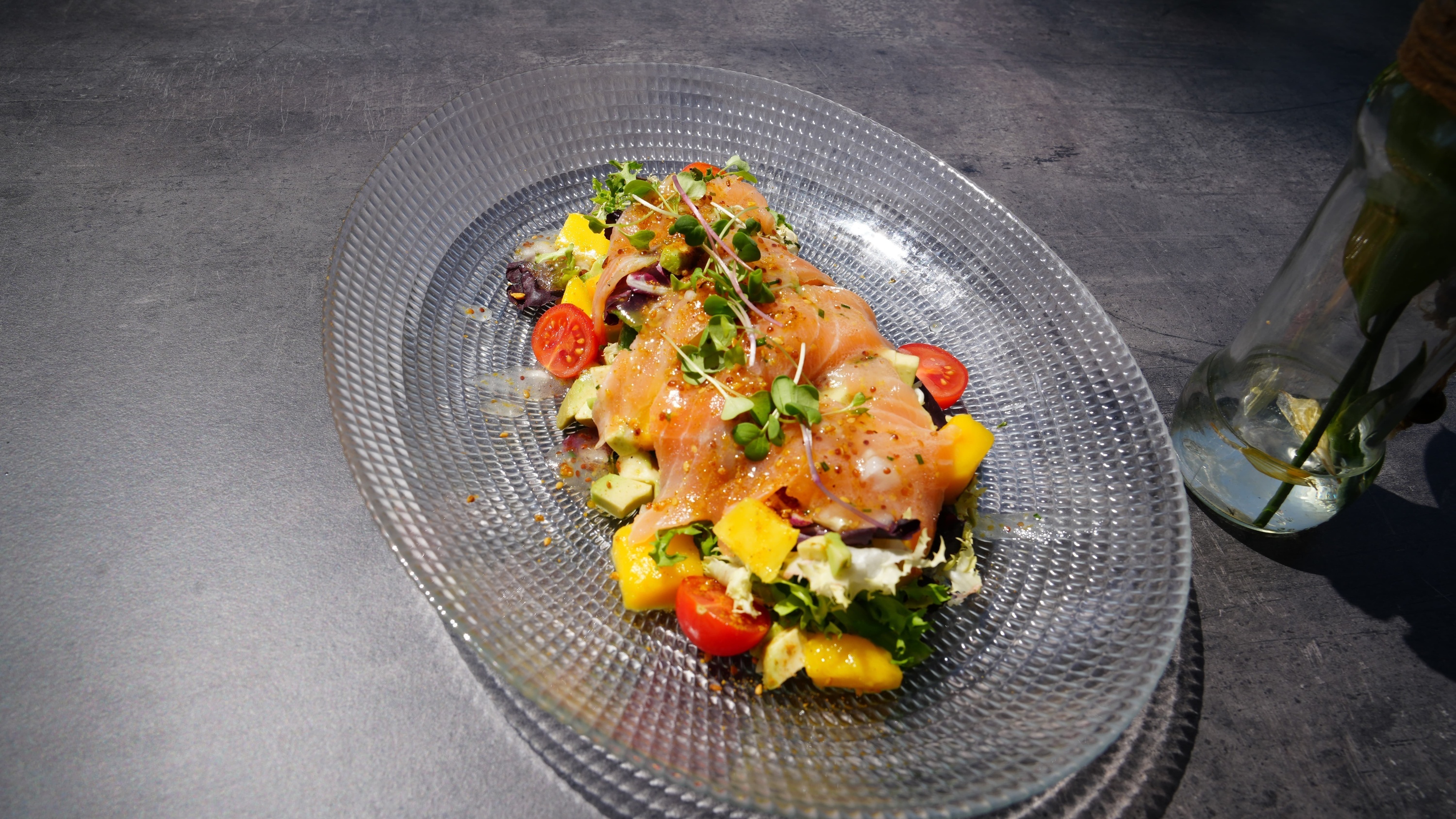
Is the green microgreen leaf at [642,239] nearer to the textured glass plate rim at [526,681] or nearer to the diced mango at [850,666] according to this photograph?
the textured glass plate rim at [526,681]

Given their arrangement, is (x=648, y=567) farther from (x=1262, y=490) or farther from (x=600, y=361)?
(x=1262, y=490)

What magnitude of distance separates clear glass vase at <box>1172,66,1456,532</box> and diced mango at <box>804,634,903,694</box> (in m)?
1.25

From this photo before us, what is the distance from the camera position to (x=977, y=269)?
9.09ft

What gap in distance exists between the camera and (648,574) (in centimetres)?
191

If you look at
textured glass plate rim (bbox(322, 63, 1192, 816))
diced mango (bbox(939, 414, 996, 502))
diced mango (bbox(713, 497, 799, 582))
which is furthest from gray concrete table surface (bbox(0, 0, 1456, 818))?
diced mango (bbox(939, 414, 996, 502))

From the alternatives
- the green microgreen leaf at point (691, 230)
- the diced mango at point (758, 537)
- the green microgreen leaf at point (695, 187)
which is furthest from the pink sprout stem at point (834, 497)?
the green microgreen leaf at point (695, 187)

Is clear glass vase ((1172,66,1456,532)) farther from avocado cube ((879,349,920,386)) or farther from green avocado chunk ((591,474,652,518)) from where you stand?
green avocado chunk ((591,474,652,518))

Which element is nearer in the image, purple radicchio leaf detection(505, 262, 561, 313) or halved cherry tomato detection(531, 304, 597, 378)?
halved cherry tomato detection(531, 304, 597, 378)

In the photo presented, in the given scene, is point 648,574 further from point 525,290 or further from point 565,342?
point 525,290

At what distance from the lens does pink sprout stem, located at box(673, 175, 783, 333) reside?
7.29 ft

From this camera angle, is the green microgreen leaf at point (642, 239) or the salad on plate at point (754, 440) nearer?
the salad on plate at point (754, 440)

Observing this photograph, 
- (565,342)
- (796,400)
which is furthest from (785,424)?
(565,342)

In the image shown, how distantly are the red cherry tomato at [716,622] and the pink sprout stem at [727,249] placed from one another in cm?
72

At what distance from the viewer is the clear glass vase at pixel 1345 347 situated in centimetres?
167
